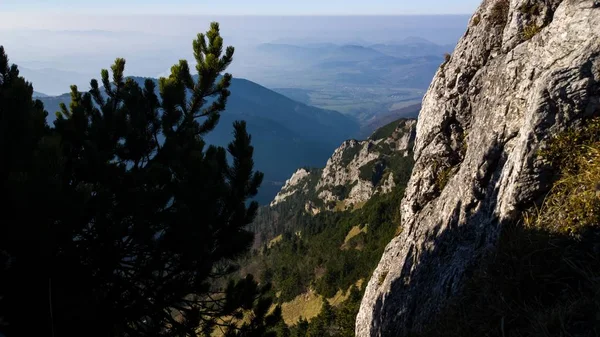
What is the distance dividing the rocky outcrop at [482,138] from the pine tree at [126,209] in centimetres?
382

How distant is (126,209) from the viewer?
596cm

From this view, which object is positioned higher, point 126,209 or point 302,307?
point 126,209

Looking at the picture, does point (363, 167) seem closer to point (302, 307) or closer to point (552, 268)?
point (302, 307)

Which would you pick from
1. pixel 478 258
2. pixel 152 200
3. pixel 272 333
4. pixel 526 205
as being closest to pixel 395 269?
pixel 272 333

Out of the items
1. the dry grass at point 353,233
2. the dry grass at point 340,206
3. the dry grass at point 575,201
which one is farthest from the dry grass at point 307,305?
the dry grass at point 340,206

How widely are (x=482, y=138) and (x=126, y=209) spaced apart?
285 inches

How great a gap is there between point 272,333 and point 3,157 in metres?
6.61

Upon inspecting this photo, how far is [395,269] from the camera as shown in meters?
11.0

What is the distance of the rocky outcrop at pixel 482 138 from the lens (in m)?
5.80

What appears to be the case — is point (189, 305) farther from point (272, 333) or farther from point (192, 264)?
point (272, 333)

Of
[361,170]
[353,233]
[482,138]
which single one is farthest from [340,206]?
[482,138]

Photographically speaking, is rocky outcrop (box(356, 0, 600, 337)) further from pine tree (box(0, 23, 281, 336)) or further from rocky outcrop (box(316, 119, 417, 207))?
rocky outcrop (box(316, 119, 417, 207))

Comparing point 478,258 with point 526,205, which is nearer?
point 526,205

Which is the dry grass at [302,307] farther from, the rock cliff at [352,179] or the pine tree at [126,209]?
the pine tree at [126,209]
